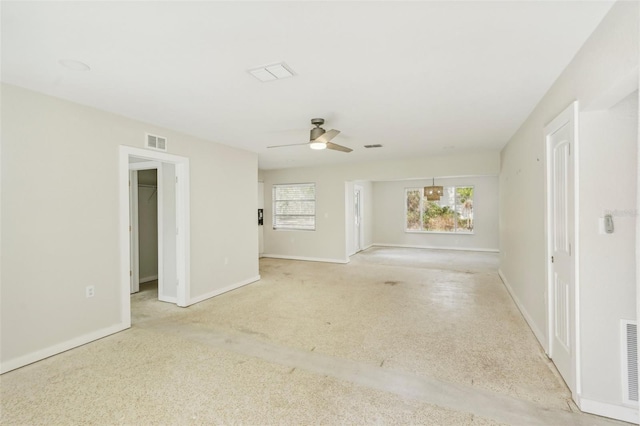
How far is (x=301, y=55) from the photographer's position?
217cm

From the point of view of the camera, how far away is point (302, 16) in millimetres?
1722

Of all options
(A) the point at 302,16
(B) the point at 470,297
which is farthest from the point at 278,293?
(A) the point at 302,16

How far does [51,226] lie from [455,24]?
147 inches

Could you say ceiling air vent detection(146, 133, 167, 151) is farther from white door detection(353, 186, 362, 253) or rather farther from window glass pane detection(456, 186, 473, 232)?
window glass pane detection(456, 186, 473, 232)

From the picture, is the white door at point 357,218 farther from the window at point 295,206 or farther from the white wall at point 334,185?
the window at point 295,206

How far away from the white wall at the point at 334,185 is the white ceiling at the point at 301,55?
2.65m

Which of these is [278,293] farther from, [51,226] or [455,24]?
[455,24]

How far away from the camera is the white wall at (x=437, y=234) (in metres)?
9.31

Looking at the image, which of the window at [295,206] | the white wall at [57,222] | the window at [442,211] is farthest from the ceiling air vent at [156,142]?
the window at [442,211]

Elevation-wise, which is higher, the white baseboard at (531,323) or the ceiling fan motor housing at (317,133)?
the ceiling fan motor housing at (317,133)

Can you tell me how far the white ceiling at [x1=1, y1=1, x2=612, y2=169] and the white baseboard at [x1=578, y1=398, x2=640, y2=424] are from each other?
92.7 inches

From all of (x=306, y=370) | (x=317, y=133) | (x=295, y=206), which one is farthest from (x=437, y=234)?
(x=306, y=370)

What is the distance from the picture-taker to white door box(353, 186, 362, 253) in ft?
30.5

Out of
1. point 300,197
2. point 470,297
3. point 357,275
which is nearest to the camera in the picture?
point 470,297
